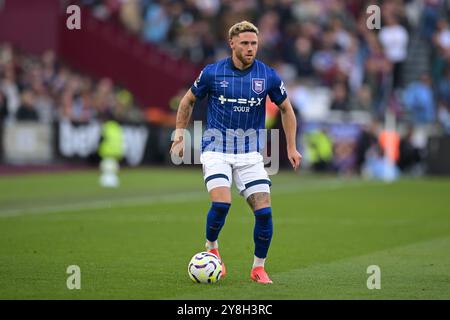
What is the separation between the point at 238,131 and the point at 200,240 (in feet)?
13.1

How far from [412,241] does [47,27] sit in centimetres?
2157

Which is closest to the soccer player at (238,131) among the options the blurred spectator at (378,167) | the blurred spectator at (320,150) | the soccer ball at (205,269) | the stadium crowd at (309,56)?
the soccer ball at (205,269)

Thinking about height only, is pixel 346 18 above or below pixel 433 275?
above

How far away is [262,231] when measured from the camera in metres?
10.6

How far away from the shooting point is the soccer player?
417 inches

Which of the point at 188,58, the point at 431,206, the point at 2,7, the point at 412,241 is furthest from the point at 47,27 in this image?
the point at 412,241

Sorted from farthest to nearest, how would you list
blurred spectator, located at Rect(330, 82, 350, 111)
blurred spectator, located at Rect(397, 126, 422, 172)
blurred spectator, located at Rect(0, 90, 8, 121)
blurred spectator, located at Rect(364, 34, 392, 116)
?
blurred spectator, located at Rect(364, 34, 392, 116), blurred spectator, located at Rect(330, 82, 350, 111), blurred spectator, located at Rect(397, 126, 422, 172), blurred spectator, located at Rect(0, 90, 8, 121)

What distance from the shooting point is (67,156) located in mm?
29438

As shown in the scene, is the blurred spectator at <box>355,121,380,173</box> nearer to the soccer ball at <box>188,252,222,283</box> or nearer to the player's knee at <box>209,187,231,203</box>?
the player's knee at <box>209,187,231,203</box>

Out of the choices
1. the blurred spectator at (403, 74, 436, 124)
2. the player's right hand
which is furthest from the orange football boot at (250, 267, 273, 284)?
the blurred spectator at (403, 74, 436, 124)

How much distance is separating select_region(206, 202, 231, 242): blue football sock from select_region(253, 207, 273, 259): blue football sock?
12.2 inches

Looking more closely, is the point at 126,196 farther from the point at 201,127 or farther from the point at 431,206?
the point at 201,127

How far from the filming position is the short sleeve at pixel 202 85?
34.8 feet
